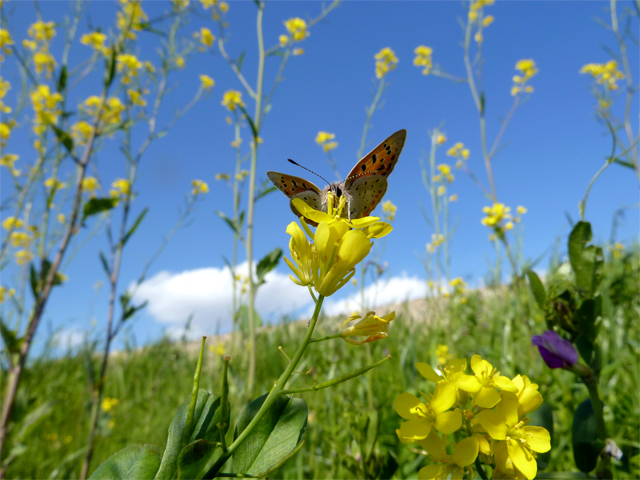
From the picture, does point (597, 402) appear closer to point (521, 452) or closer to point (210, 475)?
point (521, 452)

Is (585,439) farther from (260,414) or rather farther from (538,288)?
(260,414)

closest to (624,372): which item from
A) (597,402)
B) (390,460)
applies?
(597,402)

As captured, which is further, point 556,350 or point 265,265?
point 265,265

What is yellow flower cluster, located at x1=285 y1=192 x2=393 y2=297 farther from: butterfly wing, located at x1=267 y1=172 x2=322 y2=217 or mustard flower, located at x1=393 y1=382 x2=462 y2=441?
butterfly wing, located at x1=267 y1=172 x2=322 y2=217

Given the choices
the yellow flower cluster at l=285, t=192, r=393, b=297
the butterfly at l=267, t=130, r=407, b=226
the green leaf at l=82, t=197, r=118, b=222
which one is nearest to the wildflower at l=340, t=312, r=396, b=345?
the yellow flower cluster at l=285, t=192, r=393, b=297

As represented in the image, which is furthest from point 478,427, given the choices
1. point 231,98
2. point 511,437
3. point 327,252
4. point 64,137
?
point 231,98
